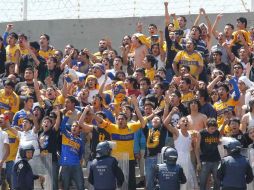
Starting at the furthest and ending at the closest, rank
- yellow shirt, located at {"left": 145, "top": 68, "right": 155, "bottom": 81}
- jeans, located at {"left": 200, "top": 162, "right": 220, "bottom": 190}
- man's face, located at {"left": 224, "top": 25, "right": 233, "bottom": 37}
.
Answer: man's face, located at {"left": 224, "top": 25, "right": 233, "bottom": 37}
yellow shirt, located at {"left": 145, "top": 68, "right": 155, "bottom": 81}
jeans, located at {"left": 200, "top": 162, "right": 220, "bottom": 190}

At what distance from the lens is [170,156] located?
22469 mm

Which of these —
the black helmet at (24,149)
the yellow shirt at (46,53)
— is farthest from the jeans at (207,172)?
the yellow shirt at (46,53)

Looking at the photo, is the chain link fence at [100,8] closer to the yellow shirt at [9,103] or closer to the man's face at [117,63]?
the man's face at [117,63]

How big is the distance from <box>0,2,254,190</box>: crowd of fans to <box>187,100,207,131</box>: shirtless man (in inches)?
0.7

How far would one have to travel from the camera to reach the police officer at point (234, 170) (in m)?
22.5

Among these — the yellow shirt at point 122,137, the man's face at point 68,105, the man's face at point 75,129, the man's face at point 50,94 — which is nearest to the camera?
the yellow shirt at point 122,137

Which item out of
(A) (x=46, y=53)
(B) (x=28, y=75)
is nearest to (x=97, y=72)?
(B) (x=28, y=75)

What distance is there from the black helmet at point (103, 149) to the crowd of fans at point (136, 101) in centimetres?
93

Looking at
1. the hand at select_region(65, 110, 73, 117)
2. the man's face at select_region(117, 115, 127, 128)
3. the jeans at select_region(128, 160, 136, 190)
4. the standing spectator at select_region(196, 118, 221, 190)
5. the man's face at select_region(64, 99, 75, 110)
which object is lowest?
the jeans at select_region(128, 160, 136, 190)

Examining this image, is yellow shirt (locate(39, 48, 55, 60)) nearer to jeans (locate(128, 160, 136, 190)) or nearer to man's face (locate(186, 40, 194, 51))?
man's face (locate(186, 40, 194, 51))

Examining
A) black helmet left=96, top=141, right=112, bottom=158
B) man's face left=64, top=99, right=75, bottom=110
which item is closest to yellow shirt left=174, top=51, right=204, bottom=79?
man's face left=64, top=99, right=75, bottom=110

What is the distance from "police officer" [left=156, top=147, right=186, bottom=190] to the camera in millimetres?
22422

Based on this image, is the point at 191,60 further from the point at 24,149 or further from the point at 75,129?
the point at 24,149

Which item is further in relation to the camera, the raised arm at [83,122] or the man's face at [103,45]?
the man's face at [103,45]
